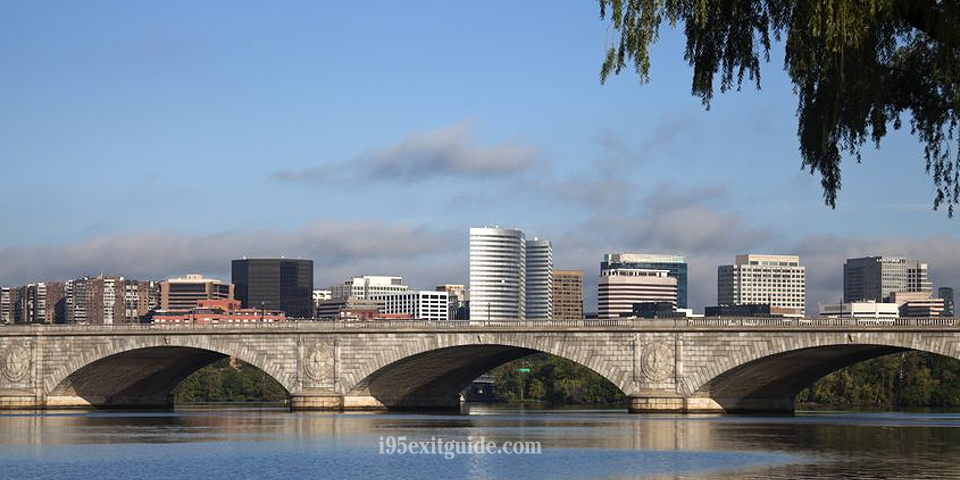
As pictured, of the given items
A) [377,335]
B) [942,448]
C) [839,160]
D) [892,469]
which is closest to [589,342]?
[377,335]

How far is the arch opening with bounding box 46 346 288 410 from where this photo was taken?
363ft

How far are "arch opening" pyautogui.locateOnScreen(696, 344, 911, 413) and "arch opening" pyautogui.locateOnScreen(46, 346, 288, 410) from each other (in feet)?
126

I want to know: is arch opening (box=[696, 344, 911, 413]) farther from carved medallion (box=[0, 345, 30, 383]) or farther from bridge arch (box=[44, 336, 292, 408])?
carved medallion (box=[0, 345, 30, 383])

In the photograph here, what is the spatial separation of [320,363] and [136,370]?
68.0 feet

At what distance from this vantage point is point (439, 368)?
10819 centimetres

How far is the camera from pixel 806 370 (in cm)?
9975

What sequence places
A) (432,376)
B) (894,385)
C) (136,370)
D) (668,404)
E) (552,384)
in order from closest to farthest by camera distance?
(668,404) < (432,376) < (136,370) < (894,385) < (552,384)

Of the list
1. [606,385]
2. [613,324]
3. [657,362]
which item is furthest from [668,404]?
[606,385]

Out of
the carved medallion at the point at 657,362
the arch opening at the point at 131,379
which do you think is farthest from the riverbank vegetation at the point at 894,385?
the arch opening at the point at 131,379

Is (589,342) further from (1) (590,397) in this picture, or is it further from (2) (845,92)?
(2) (845,92)

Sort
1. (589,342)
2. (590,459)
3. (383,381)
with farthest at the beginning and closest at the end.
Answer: (383,381), (589,342), (590,459)

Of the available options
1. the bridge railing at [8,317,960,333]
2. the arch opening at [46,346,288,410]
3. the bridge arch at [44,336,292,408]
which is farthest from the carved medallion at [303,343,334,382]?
the arch opening at [46,346,288,410]

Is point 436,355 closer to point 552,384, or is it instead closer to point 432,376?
point 432,376

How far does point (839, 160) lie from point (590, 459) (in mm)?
28683
